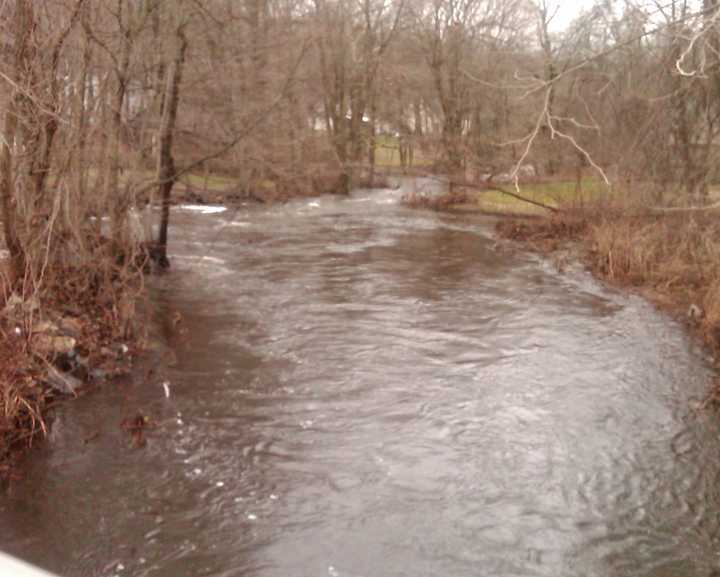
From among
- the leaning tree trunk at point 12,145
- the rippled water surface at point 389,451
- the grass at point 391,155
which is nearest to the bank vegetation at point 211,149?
the leaning tree trunk at point 12,145

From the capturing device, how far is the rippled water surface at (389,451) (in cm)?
637

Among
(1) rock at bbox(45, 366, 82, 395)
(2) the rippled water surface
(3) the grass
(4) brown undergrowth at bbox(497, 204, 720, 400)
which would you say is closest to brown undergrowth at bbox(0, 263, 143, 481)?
(1) rock at bbox(45, 366, 82, 395)

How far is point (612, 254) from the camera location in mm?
16984

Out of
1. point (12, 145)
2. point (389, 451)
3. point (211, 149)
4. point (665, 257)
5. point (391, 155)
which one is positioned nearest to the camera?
point (389, 451)

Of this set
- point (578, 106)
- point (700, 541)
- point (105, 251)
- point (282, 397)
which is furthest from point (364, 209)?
point (700, 541)

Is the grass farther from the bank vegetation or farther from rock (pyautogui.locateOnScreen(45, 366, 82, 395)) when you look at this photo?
rock (pyautogui.locateOnScreen(45, 366, 82, 395))

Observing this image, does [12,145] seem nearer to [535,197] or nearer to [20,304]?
[20,304]

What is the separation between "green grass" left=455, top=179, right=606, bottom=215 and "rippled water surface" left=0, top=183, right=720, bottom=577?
24.9 ft

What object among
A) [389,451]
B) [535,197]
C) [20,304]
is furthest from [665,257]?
[20,304]

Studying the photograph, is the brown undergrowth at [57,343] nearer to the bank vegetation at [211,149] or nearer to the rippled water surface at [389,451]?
the bank vegetation at [211,149]

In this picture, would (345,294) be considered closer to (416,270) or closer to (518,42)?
(416,270)

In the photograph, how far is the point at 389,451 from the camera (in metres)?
8.16

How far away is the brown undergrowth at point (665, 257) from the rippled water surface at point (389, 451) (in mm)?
590

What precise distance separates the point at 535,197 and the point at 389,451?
1850cm
